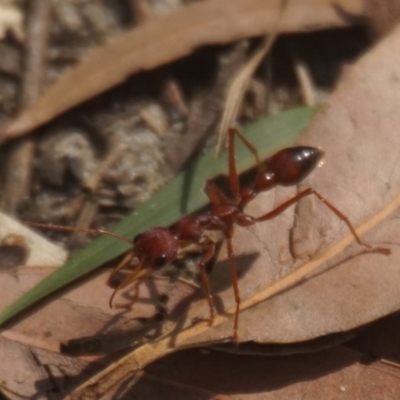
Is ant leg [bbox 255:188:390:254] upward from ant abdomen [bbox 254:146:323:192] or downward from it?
downward

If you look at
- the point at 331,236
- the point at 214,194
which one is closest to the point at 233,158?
the point at 214,194

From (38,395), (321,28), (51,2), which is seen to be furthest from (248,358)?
(51,2)

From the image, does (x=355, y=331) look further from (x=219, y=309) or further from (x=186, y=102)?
(x=186, y=102)

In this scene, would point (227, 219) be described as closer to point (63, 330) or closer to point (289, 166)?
point (289, 166)

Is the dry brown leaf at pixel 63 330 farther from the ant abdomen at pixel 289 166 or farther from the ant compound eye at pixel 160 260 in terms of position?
the ant abdomen at pixel 289 166

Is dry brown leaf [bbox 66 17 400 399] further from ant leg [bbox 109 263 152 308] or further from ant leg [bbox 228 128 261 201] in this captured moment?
ant leg [bbox 109 263 152 308]

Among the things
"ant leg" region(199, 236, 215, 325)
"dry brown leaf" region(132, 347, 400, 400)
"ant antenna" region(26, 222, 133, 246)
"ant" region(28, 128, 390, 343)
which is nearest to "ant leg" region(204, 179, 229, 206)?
"ant" region(28, 128, 390, 343)

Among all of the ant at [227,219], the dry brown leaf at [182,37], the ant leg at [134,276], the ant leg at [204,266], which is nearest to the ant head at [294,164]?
the ant at [227,219]
